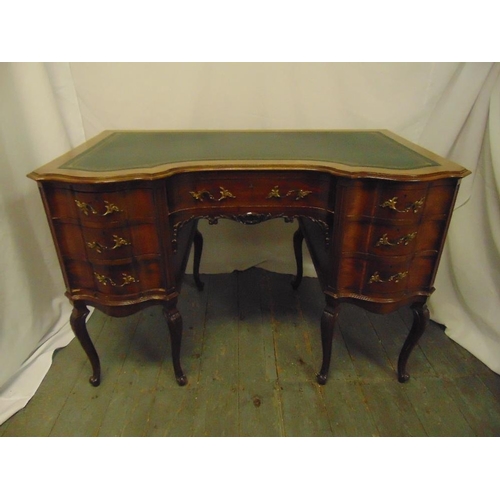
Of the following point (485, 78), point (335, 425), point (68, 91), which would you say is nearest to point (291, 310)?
point (335, 425)

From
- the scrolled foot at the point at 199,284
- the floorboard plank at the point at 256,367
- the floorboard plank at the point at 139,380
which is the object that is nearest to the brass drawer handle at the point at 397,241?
the floorboard plank at the point at 256,367

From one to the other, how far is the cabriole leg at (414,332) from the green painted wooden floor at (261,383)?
0.05m

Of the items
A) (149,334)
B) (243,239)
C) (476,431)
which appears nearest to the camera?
(476,431)

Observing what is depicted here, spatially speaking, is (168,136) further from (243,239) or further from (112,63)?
(243,239)

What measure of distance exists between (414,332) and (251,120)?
1.22m

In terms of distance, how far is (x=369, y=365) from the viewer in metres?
1.52

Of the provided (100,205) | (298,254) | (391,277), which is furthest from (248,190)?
(298,254)

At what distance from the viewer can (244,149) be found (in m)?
1.23

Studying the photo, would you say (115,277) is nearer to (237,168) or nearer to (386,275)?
(237,168)

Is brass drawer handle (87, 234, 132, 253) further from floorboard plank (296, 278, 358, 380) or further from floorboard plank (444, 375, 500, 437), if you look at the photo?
floorboard plank (444, 375, 500, 437)

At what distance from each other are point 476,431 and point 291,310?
35.8 inches

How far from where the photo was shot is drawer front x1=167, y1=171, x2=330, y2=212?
43.2 inches

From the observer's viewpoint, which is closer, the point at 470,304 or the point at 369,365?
the point at 369,365

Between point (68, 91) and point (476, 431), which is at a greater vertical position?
point (68, 91)
